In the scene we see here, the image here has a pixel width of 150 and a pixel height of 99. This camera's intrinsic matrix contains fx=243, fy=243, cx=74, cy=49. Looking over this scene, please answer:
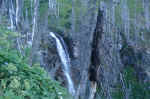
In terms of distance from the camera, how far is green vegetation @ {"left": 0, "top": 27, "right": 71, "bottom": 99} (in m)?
4.83

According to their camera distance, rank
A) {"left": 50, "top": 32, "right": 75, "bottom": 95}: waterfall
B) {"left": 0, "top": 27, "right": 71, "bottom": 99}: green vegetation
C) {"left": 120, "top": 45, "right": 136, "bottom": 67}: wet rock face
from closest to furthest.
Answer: {"left": 0, "top": 27, "right": 71, "bottom": 99}: green vegetation
{"left": 50, "top": 32, "right": 75, "bottom": 95}: waterfall
{"left": 120, "top": 45, "right": 136, "bottom": 67}: wet rock face

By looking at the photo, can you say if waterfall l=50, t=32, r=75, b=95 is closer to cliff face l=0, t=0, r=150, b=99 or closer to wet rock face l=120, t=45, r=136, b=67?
cliff face l=0, t=0, r=150, b=99

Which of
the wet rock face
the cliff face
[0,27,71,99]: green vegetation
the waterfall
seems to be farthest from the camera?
the wet rock face

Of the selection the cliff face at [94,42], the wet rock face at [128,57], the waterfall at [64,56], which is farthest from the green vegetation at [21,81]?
the wet rock face at [128,57]

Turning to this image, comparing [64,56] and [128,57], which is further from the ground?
[64,56]

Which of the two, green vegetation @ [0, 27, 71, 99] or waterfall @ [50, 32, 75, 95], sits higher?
green vegetation @ [0, 27, 71, 99]

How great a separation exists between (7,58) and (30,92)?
96cm

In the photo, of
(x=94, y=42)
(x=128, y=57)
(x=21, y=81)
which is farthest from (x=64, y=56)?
(x=21, y=81)

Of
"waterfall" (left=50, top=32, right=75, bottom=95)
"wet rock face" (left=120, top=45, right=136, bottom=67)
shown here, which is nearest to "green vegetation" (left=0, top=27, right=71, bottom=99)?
"waterfall" (left=50, top=32, right=75, bottom=95)

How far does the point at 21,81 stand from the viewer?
17.0ft

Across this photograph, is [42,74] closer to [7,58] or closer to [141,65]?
[7,58]

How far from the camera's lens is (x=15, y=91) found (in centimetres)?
490

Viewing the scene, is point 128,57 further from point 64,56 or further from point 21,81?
point 21,81

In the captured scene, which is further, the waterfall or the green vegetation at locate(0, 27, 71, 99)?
the waterfall
